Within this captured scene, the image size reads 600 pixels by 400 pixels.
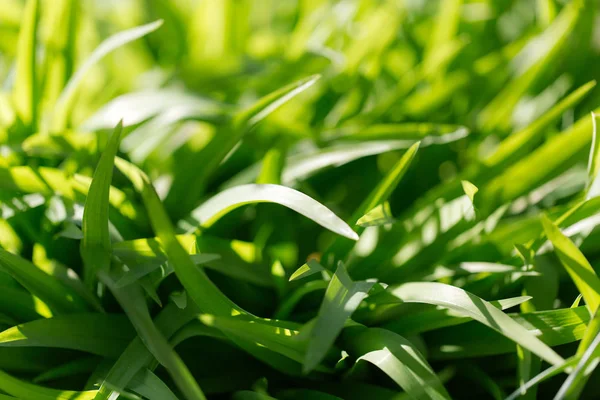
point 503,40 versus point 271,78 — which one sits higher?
point 503,40

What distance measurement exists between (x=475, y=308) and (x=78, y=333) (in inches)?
10.2

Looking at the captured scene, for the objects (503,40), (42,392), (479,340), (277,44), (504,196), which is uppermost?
(503,40)

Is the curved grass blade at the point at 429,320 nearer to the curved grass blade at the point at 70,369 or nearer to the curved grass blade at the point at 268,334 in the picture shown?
the curved grass blade at the point at 268,334

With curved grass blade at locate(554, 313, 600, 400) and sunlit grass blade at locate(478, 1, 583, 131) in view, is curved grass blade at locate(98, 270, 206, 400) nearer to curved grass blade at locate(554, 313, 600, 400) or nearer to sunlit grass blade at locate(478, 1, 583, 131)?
curved grass blade at locate(554, 313, 600, 400)

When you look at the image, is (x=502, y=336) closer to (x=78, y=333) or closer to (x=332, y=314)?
(x=332, y=314)

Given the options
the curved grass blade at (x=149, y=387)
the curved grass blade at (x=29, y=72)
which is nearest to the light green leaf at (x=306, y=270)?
the curved grass blade at (x=149, y=387)

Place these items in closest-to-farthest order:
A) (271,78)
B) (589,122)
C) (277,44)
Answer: (589,122)
(271,78)
(277,44)

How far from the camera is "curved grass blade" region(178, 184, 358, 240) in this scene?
352 mm

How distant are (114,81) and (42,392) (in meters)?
0.41

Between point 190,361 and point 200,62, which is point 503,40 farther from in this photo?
point 190,361

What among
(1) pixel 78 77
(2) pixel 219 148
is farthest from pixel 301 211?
(1) pixel 78 77

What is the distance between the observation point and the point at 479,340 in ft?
1.37

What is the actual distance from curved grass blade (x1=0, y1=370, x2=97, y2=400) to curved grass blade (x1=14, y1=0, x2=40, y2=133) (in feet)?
0.86

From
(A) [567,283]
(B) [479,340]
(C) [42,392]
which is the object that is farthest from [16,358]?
(A) [567,283]
